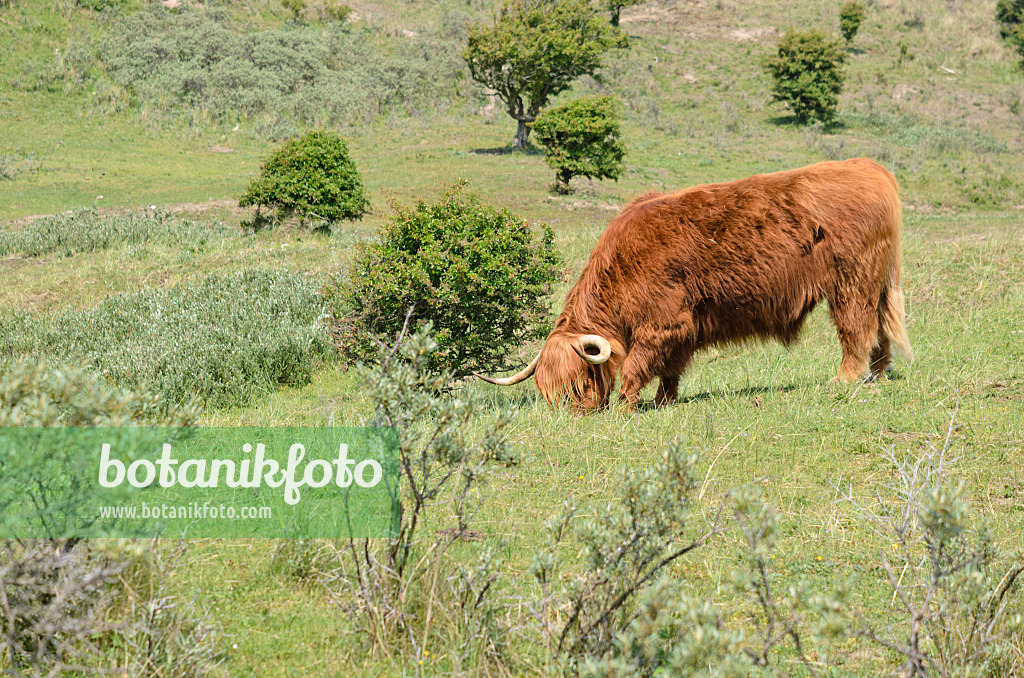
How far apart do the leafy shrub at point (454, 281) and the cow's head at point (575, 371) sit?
143cm

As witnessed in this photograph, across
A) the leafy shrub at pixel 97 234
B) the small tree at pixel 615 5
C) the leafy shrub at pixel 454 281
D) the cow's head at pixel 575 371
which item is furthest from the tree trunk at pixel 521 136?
the cow's head at pixel 575 371

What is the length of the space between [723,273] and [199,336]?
252 inches

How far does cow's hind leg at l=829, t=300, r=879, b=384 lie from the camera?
6969mm

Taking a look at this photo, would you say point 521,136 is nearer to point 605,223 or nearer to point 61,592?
point 605,223

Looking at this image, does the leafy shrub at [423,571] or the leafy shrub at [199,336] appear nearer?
the leafy shrub at [423,571]

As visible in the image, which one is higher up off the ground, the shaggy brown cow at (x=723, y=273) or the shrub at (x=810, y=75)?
the shrub at (x=810, y=75)

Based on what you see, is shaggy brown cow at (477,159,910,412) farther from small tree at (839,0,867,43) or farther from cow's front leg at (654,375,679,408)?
small tree at (839,0,867,43)

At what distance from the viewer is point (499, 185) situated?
2352 cm

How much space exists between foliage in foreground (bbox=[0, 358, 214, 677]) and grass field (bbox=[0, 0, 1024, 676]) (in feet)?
0.88

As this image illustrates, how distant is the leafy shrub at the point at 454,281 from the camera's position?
807cm

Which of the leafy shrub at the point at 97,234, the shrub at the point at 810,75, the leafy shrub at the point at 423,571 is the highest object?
the shrub at the point at 810,75

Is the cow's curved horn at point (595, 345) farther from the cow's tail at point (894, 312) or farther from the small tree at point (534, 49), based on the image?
the small tree at point (534, 49)

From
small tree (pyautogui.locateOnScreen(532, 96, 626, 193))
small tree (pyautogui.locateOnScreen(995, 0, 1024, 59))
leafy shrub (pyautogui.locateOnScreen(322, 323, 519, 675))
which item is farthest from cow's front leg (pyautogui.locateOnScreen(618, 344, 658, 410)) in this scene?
small tree (pyautogui.locateOnScreen(995, 0, 1024, 59))

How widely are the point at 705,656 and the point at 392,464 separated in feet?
5.11
